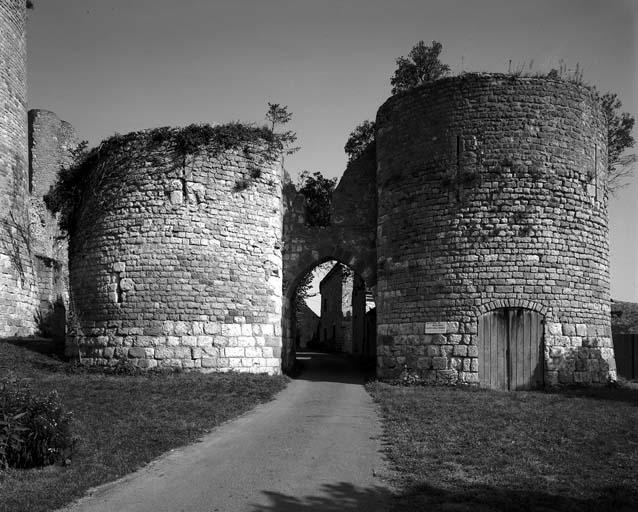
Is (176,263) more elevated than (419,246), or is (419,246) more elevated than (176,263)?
(419,246)

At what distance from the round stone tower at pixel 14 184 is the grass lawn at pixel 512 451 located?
495 inches

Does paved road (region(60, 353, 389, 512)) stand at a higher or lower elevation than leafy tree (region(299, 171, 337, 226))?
lower

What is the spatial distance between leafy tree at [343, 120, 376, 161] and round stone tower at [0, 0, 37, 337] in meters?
12.5

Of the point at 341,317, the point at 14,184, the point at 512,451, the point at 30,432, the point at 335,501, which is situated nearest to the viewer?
the point at 335,501

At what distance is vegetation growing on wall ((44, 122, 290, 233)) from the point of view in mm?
17188

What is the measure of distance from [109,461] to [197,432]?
2.04 meters

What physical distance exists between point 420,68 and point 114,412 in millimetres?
19138

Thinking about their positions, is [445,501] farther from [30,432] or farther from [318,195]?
[318,195]

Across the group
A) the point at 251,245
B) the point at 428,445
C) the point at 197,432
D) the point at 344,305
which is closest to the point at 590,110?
the point at 251,245

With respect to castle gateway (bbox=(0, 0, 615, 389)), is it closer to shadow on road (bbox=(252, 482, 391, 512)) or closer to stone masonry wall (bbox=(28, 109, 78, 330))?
stone masonry wall (bbox=(28, 109, 78, 330))

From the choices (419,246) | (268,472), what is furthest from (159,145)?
(268,472)

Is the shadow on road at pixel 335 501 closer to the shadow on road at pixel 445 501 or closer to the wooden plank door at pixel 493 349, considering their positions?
the shadow on road at pixel 445 501

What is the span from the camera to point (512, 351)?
1572 cm

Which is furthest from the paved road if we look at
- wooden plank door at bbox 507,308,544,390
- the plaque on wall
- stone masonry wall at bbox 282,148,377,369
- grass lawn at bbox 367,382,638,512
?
stone masonry wall at bbox 282,148,377,369
